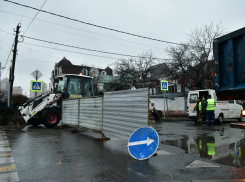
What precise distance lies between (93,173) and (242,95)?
333 cm

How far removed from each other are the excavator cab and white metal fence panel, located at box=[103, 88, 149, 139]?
5802 mm

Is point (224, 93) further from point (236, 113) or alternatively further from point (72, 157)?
point (236, 113)

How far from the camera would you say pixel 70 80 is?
1381 cm

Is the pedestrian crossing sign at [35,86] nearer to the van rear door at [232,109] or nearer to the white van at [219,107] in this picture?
the white van at [219,107]

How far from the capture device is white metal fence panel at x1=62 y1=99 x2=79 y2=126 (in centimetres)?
1105

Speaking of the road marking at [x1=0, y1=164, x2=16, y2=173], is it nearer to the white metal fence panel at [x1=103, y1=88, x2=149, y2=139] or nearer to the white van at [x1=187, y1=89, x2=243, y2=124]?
the white metal fence panel at [x1=103, y1=88, x2=149, y2=139]

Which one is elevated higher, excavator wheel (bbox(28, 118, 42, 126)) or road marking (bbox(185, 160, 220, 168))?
excavator wheel (bbox(28, 118, 42, 126))

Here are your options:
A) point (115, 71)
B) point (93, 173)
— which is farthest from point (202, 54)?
point (93, 173)

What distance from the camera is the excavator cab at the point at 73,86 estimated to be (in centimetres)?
1366

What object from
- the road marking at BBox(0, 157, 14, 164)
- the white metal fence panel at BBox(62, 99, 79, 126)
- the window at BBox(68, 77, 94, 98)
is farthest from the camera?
Answer: the window at BBox(68, 77, 94, 98)

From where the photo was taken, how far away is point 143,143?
5660 millimetres

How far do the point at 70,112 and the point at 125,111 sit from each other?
5.23 metres

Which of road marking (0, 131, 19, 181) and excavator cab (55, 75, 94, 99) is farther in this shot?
excavator cab (55, 75, 94, 99)

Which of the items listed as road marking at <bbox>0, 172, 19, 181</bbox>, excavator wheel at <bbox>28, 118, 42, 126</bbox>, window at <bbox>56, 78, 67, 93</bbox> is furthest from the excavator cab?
road marking at <bbox>0, 172, 19, 181</bbox>
